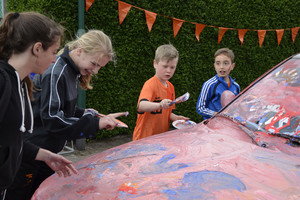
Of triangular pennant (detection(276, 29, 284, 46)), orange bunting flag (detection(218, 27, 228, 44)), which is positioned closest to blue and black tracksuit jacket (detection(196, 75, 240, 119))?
orange bunting flag (detection(218, 27, 228, 44))

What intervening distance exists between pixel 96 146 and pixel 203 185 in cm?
491

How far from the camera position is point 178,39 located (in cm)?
690

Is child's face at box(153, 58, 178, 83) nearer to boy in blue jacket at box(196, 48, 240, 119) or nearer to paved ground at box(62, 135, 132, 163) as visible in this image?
boy in blue jacket at box(196, 48, 240, 119)

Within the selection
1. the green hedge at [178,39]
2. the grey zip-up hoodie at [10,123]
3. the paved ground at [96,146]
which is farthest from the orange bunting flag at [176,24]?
the grey zip-up hoodie at [10,123]

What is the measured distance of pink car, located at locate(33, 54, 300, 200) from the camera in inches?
49.0

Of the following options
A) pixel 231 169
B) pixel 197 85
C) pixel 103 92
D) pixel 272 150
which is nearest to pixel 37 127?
pixel 231 169

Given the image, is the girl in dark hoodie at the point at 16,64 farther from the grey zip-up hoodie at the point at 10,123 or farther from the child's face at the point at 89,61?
the child's face at the point at 89,61

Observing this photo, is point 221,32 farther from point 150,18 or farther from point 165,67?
point 165,67

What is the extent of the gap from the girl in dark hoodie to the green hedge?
365 cm

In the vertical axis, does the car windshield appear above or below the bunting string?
below

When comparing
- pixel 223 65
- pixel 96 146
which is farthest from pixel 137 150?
pixel 96 146

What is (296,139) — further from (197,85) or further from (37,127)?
(197,85)

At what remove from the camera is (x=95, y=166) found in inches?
66.6

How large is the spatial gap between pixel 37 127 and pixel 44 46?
0.83 meters
